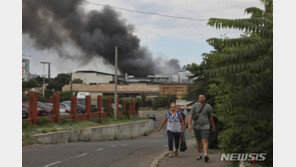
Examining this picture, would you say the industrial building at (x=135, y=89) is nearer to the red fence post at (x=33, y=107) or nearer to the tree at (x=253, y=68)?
the red fence post at (x=33, y=107)

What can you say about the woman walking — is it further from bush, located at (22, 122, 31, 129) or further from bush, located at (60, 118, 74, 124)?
bush, located at (60, 118, 74, 124)

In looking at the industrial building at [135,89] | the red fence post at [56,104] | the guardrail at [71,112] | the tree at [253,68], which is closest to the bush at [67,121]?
the guardrail at [71,112]

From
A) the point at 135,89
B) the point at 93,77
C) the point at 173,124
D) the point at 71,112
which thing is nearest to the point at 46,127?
the point at 71,112

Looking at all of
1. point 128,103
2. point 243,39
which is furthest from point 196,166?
point 128,103

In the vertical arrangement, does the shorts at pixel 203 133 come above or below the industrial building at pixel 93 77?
below

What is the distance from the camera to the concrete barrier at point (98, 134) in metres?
19.4

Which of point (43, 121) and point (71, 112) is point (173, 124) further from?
point (71, 112)

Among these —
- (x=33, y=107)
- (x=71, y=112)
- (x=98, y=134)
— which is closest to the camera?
(x=33, y=107)

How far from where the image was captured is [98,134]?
2666cm

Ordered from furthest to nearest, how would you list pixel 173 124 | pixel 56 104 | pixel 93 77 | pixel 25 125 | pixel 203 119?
1. pixel 93 77
2. pixel 56 104
3. pixel 25 125
4. pixel 173 124
5. pixel 203 119

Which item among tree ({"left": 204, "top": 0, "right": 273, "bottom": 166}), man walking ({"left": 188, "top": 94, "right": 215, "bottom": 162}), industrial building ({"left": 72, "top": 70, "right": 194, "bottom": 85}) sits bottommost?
man walking ({"left": 188, "top": 94, "right": 215, "bottom": 162})

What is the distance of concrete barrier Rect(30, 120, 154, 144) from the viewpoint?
1936cm

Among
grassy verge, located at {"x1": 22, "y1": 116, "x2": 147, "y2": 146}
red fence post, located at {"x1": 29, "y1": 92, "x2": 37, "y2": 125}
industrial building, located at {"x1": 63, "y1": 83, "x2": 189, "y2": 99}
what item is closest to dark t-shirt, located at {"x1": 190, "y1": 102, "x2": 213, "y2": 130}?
grassy verge, located at {"x1": 22, "y1": 116, "x2": 147, "y2": 146}

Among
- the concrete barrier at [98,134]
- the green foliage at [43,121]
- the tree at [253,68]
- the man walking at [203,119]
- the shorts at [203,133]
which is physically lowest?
the concrete barrier at [98,134]
